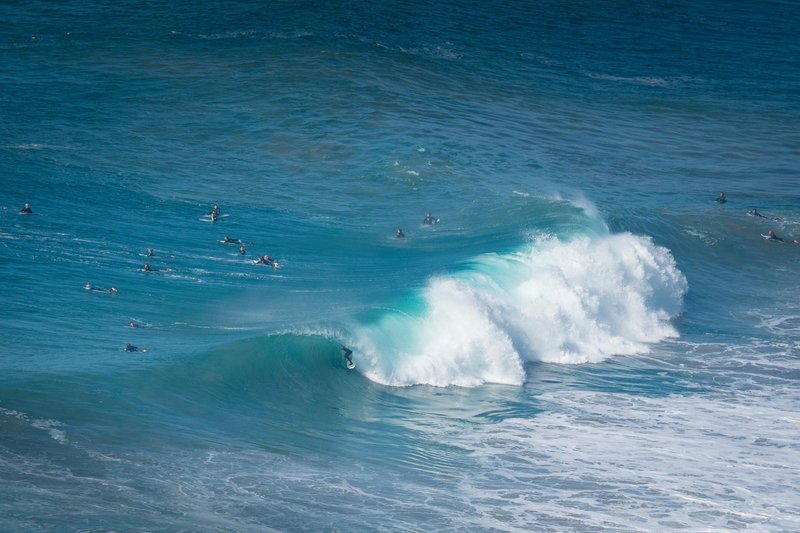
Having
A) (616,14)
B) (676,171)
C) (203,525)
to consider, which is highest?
(616,14)

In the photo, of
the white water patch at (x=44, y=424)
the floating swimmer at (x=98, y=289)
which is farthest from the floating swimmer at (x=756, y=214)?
the white water patch at (x=44, y=424)

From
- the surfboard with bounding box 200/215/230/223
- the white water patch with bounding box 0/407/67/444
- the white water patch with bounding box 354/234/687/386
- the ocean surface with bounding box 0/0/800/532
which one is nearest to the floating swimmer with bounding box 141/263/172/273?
the ocean surface with bounding box 0/0/800/532

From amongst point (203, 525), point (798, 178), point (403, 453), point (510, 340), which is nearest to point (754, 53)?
point (798, 178)

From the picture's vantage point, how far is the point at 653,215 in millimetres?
34406

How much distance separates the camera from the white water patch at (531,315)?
22938 mm

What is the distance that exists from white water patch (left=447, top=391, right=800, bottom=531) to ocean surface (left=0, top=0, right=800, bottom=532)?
0.07 meters

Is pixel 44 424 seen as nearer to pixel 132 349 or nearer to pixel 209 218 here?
pixel 132 349

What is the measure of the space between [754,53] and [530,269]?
30.7m

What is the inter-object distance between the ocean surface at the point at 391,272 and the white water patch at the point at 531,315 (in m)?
0.08

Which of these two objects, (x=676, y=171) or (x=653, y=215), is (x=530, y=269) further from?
(x=676, y=171)

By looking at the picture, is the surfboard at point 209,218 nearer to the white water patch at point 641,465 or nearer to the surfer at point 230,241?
the surfer at point 230,241

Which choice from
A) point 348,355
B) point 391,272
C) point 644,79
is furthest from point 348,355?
point 644,79

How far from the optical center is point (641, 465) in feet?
60.4

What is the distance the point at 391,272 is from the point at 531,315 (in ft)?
12.1
